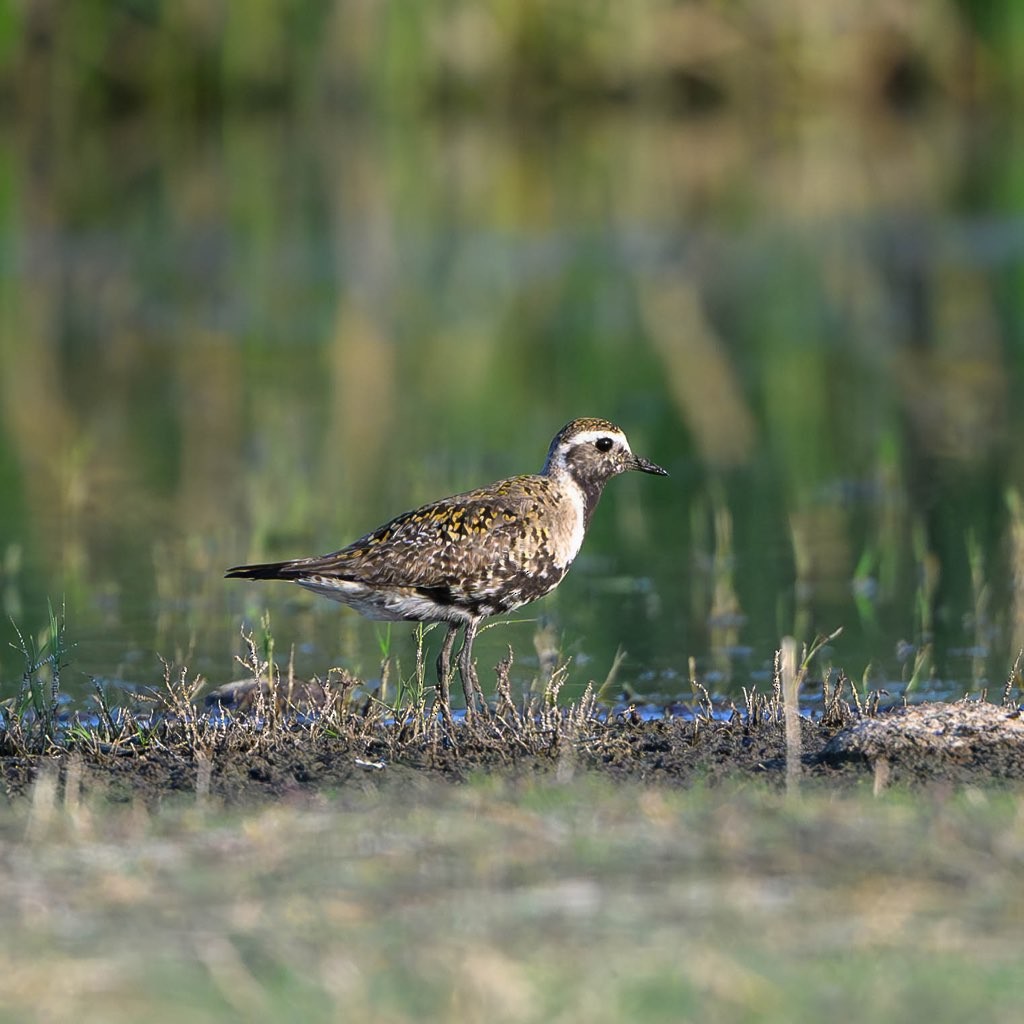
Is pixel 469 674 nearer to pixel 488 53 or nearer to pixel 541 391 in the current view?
pixel 541 391

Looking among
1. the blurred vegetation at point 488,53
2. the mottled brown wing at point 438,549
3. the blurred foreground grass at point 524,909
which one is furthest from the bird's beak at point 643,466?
the blurred vegetation at point 488,53

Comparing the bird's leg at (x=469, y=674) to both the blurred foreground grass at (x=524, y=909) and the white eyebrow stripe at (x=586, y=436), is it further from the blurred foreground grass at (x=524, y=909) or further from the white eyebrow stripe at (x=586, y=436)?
the blurred foreground grass at (x=524, y=909)

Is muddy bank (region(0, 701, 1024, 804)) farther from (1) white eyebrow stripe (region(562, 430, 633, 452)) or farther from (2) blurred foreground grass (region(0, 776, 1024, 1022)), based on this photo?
(1) white eyebrow stripe (region(562, 430, 633, 452))

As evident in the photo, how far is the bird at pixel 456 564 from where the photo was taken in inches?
305

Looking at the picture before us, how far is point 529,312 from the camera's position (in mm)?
19922

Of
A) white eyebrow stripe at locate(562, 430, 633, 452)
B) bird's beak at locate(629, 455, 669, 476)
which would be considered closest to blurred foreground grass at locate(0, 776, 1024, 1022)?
white eyebrow stripe at locate(562, 430, 633, 452)

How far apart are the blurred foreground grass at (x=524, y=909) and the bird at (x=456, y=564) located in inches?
75.5

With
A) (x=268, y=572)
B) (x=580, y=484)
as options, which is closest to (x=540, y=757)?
(x=268, y=572)

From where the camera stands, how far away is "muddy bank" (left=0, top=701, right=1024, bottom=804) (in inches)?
251

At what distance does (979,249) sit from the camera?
900 inches

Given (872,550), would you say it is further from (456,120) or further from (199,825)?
(456,120)

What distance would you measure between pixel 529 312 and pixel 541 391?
12.8 ft

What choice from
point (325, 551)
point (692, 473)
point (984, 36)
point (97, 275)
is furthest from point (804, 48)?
point (325, 551)

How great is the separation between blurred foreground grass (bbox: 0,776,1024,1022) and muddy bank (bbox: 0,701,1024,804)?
0.49m
